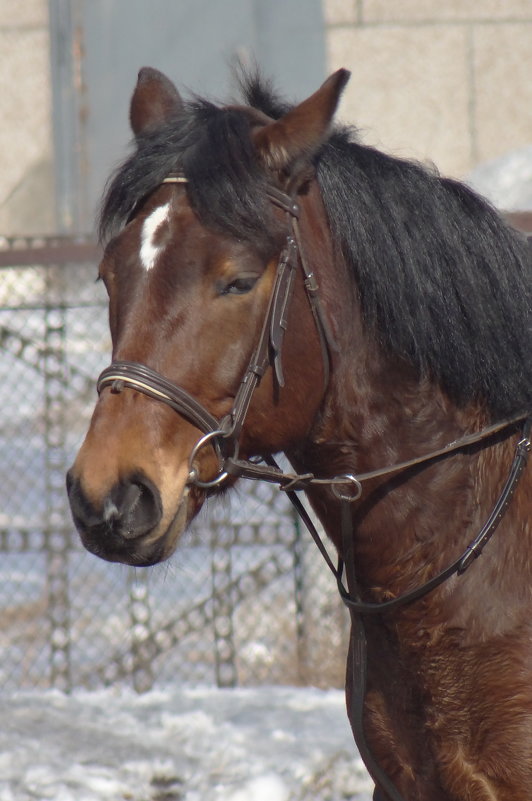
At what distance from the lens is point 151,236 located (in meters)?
2.29

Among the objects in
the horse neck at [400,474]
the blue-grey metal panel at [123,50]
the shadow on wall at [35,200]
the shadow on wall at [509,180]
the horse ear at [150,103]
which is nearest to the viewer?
the horse neck at [400,474]

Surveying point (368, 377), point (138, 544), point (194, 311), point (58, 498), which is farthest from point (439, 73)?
point (138, 544)

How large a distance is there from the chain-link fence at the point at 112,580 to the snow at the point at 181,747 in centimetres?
44

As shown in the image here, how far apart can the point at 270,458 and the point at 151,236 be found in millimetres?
644

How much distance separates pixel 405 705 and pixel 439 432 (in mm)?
671

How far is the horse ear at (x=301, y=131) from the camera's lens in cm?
232

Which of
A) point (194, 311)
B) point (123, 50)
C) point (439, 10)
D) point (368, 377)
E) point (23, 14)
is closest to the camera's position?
point (194, 311)

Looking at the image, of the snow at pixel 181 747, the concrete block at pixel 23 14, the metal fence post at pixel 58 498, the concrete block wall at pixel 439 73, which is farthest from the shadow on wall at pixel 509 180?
the concrete block at pixel 23 14

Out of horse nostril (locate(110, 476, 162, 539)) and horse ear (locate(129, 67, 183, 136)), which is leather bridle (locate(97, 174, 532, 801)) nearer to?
horse nostril (locate(110, 476, 162, 539))

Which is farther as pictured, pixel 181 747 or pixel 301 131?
pixel 181 747

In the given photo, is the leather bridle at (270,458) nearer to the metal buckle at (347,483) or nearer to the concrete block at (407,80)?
the metal buckle at (347,483)

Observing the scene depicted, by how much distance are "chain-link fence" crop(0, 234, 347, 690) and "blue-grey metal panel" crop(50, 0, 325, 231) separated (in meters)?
2.84

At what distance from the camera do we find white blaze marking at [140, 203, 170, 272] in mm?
2262

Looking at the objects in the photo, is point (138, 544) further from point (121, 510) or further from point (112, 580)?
point (112, 580)
